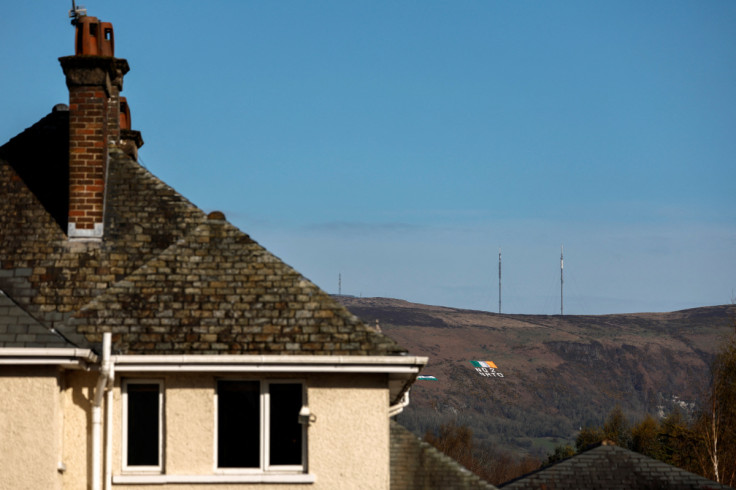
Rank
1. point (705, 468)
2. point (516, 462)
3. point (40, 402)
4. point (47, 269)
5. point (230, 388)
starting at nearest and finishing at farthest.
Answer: point (40, 402), point (230, 388), point (47, 269), point (705, 468), point (516, 462)

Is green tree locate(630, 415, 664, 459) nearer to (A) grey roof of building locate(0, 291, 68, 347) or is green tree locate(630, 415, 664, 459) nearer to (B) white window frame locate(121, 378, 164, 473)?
(B) white window frame locate(121, 378, 164, 473)

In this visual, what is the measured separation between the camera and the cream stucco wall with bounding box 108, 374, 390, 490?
54.6 ft

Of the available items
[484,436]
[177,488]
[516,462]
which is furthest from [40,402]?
[484,436]

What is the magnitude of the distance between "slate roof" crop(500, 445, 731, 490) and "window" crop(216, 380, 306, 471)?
9495mm

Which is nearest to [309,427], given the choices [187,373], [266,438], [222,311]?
[266,438]

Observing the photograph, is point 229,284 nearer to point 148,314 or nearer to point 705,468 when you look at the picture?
point 148,314

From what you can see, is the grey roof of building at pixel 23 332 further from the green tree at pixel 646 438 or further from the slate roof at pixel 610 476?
the green tree at pixel 646 438

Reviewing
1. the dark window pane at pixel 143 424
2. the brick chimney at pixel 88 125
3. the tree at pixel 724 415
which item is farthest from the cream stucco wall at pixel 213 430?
the tree at pixel 724 415

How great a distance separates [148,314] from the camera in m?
17.1

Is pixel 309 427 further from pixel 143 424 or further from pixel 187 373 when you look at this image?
A: pixel 143 424

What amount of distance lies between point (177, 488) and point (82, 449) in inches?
55.2

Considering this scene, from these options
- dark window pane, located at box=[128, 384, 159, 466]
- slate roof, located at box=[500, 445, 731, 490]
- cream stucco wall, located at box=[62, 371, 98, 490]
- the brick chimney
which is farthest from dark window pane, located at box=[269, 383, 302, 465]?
slate roof, located at box=[500, 445, 731, 490]

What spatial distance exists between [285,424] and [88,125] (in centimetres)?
597

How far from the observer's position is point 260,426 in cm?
1686
